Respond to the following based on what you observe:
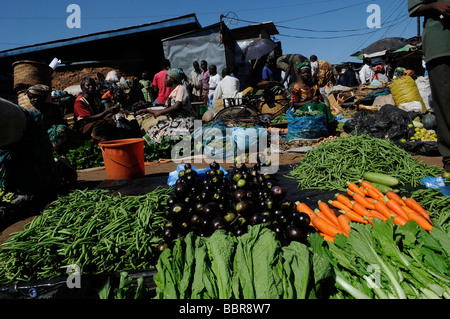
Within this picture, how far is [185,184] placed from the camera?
3.02 meters

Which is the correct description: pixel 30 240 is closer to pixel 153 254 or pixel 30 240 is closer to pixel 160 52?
pixel 153 254

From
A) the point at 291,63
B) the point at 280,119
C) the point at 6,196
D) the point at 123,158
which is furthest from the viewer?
the point at 291,63

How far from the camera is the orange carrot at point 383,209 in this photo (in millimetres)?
2533

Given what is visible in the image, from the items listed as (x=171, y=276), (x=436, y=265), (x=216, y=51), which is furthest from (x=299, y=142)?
(x=216, y=51)

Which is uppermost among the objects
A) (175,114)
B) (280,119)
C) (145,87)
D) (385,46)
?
(385,46)

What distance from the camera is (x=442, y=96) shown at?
123 inches

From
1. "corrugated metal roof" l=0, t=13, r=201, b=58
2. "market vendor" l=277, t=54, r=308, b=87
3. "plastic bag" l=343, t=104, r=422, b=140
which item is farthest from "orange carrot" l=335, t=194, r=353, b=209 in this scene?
"corrugated metal roof" l=0, t=13, r=201, b=58

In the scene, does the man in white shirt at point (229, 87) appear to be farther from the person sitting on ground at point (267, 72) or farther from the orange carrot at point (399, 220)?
the orange carrot at point (399, 220)

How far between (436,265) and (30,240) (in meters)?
2.88

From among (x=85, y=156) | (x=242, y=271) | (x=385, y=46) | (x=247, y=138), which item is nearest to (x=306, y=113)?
(x=247, y=138)

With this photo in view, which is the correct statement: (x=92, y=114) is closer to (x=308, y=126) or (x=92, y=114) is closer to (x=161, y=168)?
(x=161, y=168)

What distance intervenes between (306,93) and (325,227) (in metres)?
5.20

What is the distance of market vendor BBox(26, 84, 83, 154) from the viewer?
433 cm

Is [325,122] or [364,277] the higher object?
[325,122]
